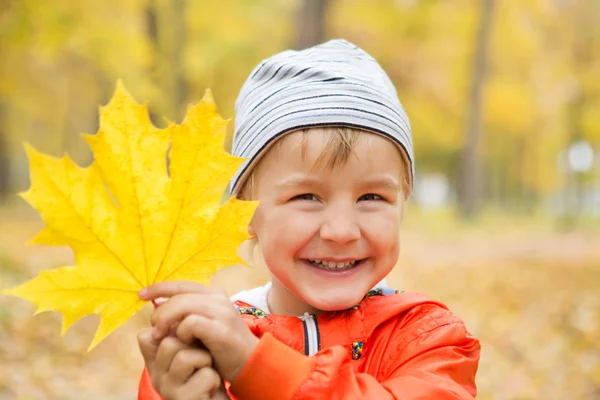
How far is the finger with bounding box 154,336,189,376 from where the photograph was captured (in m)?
1.14

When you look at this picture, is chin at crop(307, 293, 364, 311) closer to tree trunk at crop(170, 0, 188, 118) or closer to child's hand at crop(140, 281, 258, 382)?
child's hand at crop(140, 281, 258, 382)

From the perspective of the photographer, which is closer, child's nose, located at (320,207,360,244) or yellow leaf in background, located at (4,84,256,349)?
yellow leaf in background, located at (4,84,256,349)

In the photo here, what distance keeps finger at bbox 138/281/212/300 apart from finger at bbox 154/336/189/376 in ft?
0.28

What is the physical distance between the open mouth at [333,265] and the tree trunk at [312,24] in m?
7.25

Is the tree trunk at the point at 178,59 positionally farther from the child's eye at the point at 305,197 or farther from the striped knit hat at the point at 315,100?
the child's eye at the point at 305,197

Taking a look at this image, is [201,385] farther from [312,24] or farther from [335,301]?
[312,24]

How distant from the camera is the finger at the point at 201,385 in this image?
113 centimetres

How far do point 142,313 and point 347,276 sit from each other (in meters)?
4.73

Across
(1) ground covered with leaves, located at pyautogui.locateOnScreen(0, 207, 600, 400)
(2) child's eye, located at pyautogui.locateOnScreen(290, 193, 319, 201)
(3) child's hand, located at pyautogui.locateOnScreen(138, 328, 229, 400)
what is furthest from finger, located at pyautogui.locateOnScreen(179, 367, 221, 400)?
(1) ground covered with leaves, located at pyautogui.locateOnScreen(0, 207, 600, 400)

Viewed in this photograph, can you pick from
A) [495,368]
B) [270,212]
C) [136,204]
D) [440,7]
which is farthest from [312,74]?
[440,7]

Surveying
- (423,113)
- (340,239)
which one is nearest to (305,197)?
(340,239)

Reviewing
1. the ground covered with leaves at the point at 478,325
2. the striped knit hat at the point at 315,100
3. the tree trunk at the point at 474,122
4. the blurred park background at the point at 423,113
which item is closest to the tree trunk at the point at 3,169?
the blurred park background at the point at 423,113

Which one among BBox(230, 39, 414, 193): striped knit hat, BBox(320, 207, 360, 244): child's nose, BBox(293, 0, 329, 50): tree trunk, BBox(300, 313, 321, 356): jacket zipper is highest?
BBox(293, 0, 329, 50): tree trunk

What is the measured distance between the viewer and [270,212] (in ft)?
4.88
